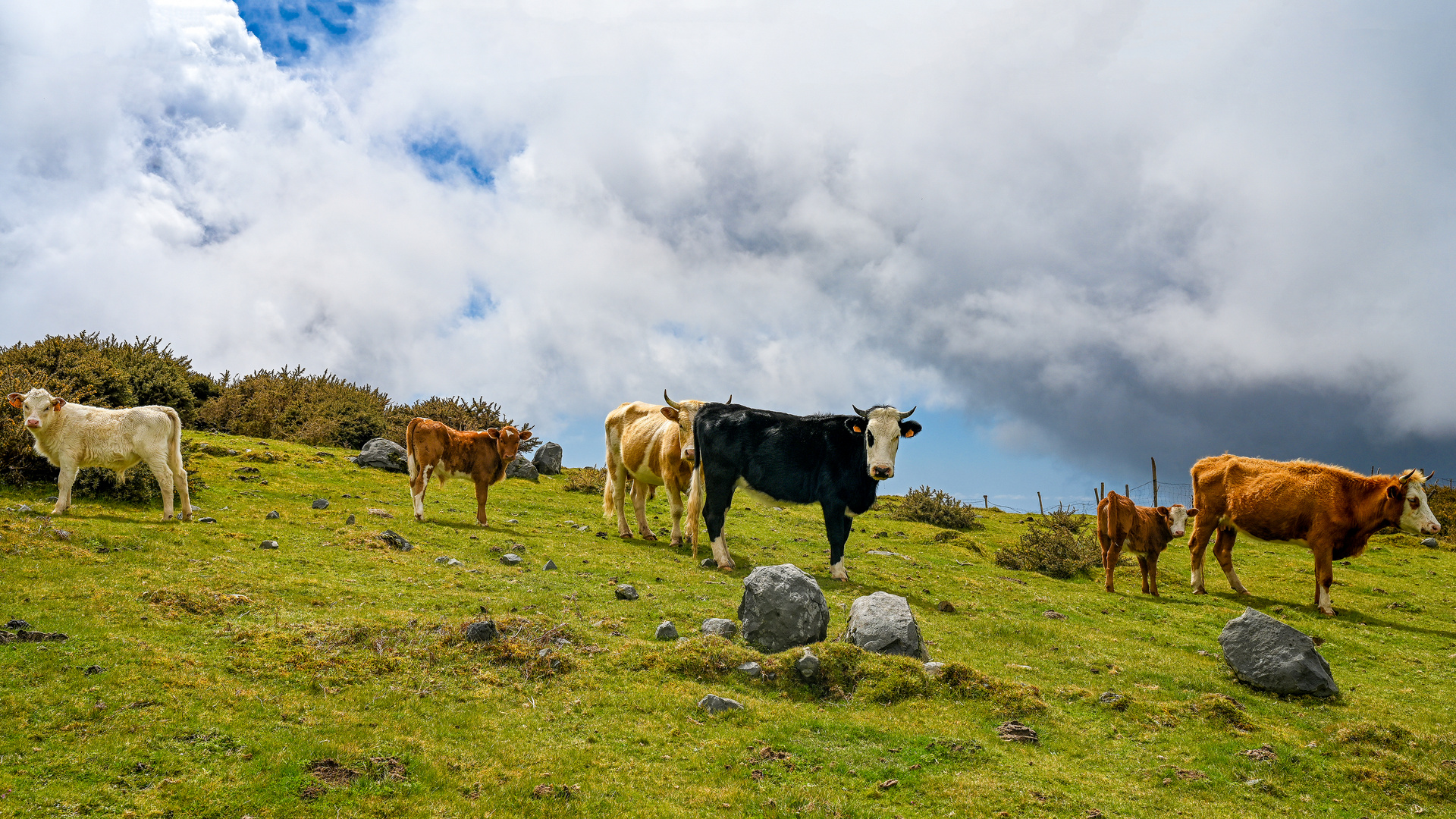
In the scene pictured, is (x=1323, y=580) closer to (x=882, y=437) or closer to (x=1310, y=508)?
(x=1310, y=508)

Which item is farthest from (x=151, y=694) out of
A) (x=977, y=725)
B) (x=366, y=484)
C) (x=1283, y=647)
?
(x=366, y=484)

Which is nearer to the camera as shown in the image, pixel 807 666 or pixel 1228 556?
pixel 807 666

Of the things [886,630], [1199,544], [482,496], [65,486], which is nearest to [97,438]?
[65,486]

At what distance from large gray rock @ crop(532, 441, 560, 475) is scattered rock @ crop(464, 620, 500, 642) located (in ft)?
75.6

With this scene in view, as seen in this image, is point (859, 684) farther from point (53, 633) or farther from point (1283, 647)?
point (53, 633)

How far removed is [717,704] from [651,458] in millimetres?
10542

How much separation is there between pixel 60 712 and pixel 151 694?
2.08ft

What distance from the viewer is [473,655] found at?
8.62 m

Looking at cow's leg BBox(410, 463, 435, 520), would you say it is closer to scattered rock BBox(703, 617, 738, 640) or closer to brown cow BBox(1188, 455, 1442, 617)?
scattered rock BBox(703, 617, 738, 640)

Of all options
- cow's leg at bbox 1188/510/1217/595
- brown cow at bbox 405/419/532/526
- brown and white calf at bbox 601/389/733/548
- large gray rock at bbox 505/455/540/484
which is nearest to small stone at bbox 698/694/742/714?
brown and white calf at bbox 601/389/733/548

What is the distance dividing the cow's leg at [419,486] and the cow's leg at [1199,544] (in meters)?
18.8

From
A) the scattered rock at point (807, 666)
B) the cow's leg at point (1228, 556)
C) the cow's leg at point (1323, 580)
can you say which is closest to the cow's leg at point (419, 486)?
the scattered rock at point (807, 666)

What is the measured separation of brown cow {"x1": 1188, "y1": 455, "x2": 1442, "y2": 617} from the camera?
1642cm

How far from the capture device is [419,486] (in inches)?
709
